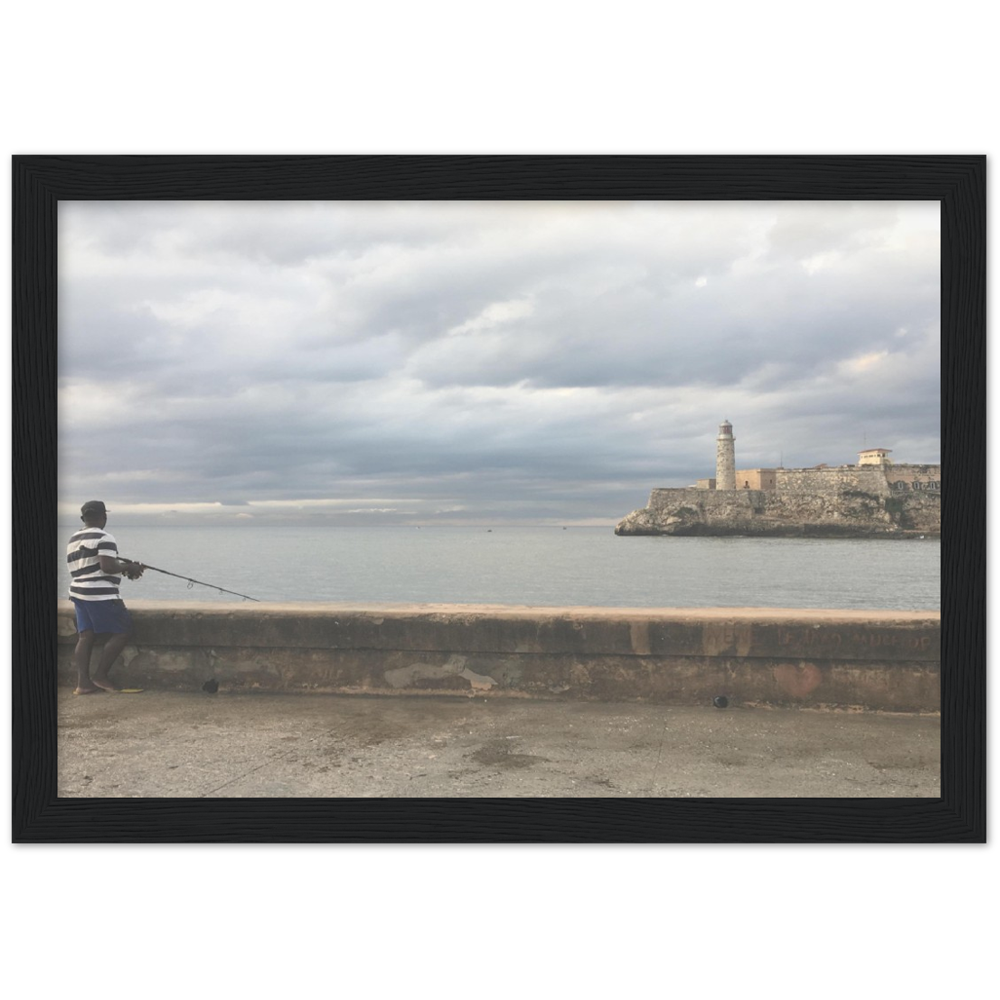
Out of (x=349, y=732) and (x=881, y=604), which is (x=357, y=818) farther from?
(x=881, y=604)

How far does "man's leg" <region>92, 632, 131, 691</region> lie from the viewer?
487 cm

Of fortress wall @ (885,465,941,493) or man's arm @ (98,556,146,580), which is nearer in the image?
man's arm @ (98,556,146,580)

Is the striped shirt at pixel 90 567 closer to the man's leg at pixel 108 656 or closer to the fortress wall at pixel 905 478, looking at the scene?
the man's leg at pixel 108 656

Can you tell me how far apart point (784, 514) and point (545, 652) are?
64264 mm

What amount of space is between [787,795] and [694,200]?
249cm

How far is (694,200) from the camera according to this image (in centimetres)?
312

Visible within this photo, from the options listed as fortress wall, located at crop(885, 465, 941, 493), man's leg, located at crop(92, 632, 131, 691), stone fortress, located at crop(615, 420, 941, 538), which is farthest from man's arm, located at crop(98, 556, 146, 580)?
fortress wall, located at crop(885, 465, 941, 493)

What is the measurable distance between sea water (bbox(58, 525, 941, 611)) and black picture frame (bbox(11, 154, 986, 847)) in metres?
25.0

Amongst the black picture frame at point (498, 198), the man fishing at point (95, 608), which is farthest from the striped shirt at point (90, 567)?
the black picture frame at point (498, 198)

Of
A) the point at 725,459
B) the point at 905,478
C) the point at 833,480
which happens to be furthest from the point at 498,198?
the point at 725,459

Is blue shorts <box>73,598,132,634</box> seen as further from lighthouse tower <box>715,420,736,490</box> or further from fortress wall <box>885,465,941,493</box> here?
lighthouse tower <box>715,420,736,490</box>

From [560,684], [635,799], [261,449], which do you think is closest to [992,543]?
[635,799]

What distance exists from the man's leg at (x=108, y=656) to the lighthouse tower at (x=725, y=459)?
2553 inches

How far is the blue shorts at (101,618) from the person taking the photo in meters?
4.81
